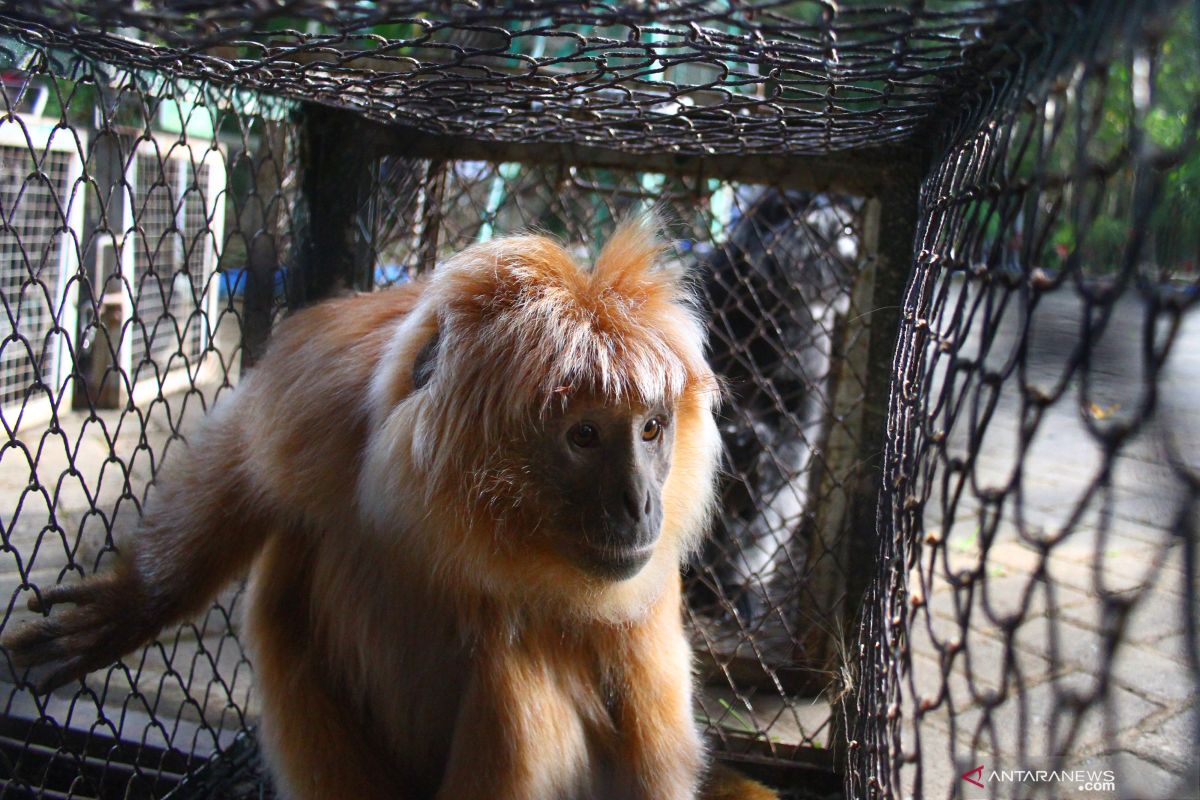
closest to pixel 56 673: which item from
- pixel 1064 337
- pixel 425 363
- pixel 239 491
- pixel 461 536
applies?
pixel 239 491

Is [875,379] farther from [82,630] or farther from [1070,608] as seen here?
[82,630]

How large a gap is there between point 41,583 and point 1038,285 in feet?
8.81

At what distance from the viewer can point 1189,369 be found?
0.89 meters

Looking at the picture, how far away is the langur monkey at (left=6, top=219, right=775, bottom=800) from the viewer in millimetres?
1919

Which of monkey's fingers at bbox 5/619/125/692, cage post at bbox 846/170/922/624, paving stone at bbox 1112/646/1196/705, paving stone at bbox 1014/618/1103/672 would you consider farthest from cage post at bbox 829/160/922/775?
monkey's fingers at bbox 5/619/125/692

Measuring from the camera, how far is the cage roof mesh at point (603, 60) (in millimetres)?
1254

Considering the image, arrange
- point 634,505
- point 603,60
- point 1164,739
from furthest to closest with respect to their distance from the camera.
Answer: point 1164,739
point 634,505
point 603,60

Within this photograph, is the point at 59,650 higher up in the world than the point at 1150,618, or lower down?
higher up

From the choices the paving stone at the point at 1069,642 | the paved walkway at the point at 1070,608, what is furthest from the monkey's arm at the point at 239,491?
the paving stone at the point at 1069,642

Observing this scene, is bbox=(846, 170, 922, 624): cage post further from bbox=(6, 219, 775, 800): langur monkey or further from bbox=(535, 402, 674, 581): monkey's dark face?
bbox=(535, 402, 674, 581): monkey's dark face

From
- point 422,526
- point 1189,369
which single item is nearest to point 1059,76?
point 1189,369

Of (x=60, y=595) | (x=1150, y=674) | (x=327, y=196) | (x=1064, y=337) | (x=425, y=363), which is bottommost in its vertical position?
(x=1150, y=674)

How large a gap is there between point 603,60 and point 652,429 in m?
0.77

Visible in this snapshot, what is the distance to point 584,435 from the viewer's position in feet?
6.40
